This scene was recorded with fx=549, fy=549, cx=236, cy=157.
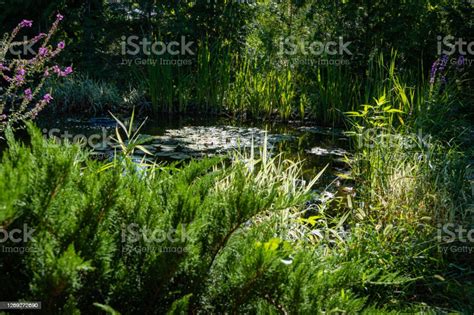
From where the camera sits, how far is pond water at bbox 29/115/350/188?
5844 millimetres

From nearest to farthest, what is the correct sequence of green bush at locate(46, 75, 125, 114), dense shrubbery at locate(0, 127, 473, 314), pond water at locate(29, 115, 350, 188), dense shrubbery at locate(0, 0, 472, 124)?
dense shrubbery at locate(0, 127, 473, 314) → pond water at locate(29, 115, 350, 188) → dense shrubbery at locate(0, 0, 472, 124) → green bush at locate(46, 75, 125, 114)

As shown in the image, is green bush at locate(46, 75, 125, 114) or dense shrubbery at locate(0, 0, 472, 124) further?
green bush at locate(46, 75, 125, 114)

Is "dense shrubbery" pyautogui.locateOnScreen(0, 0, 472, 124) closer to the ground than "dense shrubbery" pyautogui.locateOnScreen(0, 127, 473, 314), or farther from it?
farther from it

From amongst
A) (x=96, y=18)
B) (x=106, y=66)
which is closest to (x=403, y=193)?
(x=106, y=66)

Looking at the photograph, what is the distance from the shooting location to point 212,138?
6.76m

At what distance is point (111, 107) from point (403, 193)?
5.79m

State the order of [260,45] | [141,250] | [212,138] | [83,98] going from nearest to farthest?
[141,250], [212,138], [83,98], [260,45]

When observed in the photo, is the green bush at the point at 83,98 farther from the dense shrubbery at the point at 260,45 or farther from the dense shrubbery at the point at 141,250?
the dense shrubbery at the point at 141,250

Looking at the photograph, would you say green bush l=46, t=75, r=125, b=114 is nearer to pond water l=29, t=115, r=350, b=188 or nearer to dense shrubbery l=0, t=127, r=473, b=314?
pond water l=29, t=115, r=350, b=188

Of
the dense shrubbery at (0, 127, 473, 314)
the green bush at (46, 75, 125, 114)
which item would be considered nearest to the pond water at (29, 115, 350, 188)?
the green bush at (46, 75, 125, 114)

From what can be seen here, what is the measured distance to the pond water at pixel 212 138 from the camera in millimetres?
5844

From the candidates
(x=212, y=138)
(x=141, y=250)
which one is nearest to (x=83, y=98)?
(x=212, y=138)

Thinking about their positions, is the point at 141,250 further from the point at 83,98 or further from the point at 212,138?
the point at 83,98

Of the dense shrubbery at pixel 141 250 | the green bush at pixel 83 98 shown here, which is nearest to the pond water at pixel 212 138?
the green bush at pixel 83 98
